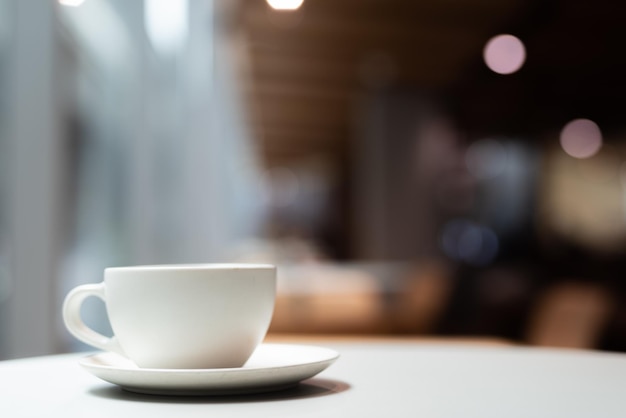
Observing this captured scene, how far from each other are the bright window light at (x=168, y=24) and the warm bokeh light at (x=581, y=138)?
5.52 meters

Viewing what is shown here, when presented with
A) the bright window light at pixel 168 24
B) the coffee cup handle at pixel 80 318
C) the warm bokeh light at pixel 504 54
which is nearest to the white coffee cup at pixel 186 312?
the coffee cup handle at pixel 80 318

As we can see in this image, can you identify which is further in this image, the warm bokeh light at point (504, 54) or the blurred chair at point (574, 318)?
the warm bokeh light at point (504, 54)

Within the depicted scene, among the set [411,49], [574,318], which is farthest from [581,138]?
[574,318]

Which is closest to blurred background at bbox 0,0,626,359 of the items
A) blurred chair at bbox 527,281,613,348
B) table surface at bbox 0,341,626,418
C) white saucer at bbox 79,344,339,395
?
blurred chair at bbox 527,281,613,348

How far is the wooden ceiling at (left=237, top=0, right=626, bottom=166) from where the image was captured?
641cm

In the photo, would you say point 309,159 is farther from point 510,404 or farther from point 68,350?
point 510,404

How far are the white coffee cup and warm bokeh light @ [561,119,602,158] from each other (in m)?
8.48

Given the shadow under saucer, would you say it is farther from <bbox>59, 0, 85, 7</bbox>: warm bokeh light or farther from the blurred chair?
<bbox>59, 0, 85, 7</bbox>: warm bokeh light

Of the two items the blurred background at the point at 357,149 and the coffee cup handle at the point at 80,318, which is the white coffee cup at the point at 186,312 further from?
the blurred background at the point at 357,149

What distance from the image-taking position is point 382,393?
0.52 m

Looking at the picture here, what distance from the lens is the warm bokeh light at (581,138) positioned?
8.57 meters

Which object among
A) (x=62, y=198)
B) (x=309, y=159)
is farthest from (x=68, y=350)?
(x=309, y=159)

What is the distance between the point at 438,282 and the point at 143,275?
4774 mm

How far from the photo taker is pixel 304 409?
0.46 m
